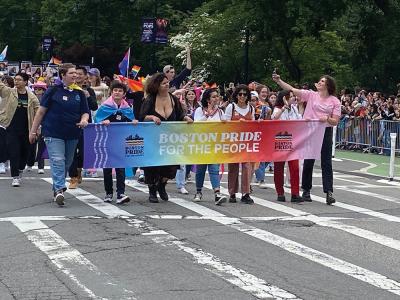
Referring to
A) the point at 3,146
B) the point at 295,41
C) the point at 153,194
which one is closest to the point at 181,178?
the point at 153,194

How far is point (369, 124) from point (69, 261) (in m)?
18.2

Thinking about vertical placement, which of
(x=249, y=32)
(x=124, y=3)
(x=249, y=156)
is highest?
(x=124, y=3)

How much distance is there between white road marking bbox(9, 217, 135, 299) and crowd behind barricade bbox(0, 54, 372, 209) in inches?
66.2

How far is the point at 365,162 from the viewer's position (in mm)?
22000

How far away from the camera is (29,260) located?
7.91m

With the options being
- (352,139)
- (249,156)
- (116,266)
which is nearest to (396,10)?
(352,139)

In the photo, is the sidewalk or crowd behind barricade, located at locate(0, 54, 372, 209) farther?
the sidewalk

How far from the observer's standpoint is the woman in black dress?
12.0 meters

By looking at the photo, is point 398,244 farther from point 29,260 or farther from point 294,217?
point 29,260

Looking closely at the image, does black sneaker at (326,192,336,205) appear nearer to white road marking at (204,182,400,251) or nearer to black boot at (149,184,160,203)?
white road marking at (204,182,400,251)

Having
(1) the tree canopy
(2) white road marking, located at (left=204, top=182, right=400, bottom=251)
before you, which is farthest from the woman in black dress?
(1) the tree canopy

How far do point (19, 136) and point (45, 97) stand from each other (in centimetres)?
302

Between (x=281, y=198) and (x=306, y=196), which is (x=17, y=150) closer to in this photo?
(x=281, y=198)

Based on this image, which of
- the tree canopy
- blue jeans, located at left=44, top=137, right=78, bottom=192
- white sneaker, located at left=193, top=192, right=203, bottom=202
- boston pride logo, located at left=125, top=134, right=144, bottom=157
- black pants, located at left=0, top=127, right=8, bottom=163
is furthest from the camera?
the tree canopy
